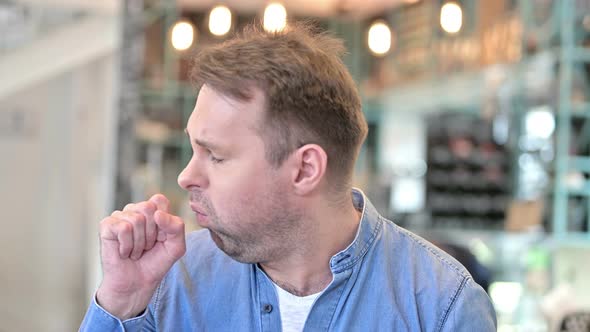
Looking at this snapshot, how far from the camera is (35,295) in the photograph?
9172 millimetres

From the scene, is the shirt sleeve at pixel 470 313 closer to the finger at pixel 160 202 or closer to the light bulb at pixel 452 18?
the finger at pixel 160 202

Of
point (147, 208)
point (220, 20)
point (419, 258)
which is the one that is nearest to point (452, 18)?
point (220, 20)

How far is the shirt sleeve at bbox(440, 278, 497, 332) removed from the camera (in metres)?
1.68

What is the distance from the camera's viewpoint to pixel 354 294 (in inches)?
67.4

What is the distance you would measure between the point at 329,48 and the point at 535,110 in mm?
5499

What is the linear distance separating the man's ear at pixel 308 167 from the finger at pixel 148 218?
0.83ft

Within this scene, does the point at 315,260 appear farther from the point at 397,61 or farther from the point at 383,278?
the point at 397,61

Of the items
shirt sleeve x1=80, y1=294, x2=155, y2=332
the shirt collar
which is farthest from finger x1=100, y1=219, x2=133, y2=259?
the shirt collar

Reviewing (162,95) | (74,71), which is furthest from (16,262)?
(162,95)

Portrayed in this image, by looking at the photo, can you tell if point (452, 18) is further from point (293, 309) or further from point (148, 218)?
point (148, 218)

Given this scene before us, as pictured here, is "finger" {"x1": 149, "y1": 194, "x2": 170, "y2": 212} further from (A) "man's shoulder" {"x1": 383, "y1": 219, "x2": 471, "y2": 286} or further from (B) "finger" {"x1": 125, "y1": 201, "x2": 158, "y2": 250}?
(A) "man's shoulder" {"x1": 383, "y1": 219, "x2": 471, "y2": 286}

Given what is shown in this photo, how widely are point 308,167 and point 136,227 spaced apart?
32 centimetres

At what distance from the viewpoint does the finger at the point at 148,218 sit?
1644 millimetres

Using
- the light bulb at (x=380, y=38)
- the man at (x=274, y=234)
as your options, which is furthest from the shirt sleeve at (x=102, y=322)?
the light bulb at (x=380, y=38)
